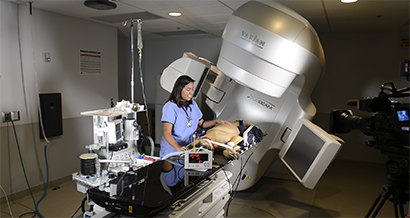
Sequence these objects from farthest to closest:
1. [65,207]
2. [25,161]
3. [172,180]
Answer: [25,161], [65,207], [172,180]

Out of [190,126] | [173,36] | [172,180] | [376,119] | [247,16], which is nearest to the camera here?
[172,180]

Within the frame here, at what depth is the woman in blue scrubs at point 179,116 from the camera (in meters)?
2.05

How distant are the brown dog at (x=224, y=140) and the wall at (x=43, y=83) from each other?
6.31 ft

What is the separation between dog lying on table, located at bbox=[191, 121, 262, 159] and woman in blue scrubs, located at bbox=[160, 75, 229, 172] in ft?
0.80

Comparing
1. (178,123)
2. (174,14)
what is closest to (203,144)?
(178,123)

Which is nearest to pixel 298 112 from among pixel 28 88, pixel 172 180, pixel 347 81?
pixel 172 180

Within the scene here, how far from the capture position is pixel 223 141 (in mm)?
1905

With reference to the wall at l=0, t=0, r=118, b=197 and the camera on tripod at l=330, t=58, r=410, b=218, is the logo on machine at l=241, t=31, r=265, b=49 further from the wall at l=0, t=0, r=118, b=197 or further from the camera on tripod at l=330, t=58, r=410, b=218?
the wall at l=0, t=0, r=118, b=197

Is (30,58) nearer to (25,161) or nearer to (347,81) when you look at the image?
(25,161)

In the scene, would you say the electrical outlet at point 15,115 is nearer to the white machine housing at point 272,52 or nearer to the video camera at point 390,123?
the white machine housing at point 272,52

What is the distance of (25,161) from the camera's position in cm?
275

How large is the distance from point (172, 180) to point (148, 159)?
58 cm

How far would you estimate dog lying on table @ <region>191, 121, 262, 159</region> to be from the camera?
1.70 m

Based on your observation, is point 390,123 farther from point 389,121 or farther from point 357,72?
point 357,72
